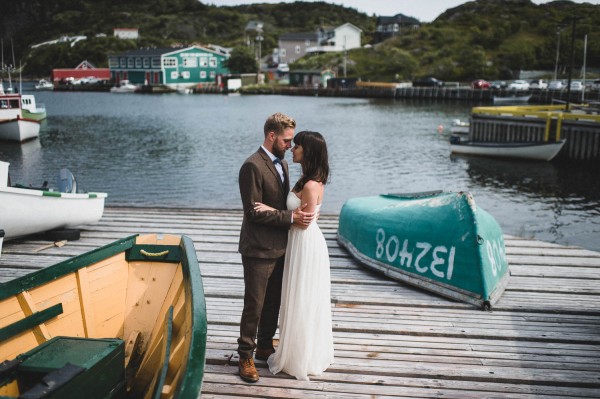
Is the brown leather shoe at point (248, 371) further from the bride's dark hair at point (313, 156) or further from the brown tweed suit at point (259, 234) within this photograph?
the bride's dark hair at point (313, 156)

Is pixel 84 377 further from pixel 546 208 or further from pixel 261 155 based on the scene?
pixel 546 208

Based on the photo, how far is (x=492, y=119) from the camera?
36.0 meters

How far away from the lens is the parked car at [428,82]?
289 feet

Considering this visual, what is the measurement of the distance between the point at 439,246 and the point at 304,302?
276 cm

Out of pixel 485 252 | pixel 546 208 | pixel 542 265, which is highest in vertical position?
pixel 485 252

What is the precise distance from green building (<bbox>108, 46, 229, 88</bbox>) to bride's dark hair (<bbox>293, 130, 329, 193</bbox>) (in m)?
113

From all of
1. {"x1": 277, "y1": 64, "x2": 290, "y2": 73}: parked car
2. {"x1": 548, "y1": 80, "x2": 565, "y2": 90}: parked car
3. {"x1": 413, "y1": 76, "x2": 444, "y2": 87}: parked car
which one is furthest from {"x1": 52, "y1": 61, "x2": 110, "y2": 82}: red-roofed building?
{"x1": 548, "y1": 80, "x2": 565, "y2": 90}: parked car

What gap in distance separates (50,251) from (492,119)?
31.9 m

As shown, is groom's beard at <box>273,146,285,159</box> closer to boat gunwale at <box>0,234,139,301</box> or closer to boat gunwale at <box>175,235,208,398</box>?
boat gunwale at <box>175,235,208,398</box>

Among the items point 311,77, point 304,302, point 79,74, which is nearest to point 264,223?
point 304,302

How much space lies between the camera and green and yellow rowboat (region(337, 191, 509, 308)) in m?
6.73

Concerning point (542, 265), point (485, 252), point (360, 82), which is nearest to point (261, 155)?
point (485, 252)

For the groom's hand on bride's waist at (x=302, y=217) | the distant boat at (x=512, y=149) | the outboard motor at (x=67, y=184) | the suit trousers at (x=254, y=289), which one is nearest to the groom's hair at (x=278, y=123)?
the groom's hand on bride's waist at (x=302, y=217)

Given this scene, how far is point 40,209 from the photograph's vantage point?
9.51 metres
